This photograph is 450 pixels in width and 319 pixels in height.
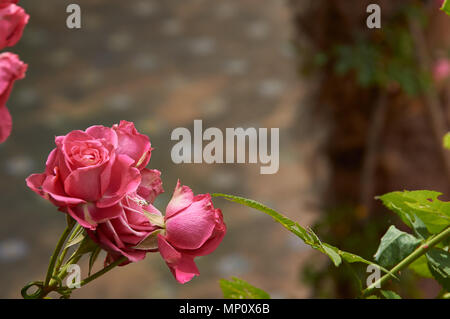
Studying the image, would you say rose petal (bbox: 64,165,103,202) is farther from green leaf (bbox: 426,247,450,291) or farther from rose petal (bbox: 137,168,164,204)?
green leaf (bbox: 426,247,450,291)

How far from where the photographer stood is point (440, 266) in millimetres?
206

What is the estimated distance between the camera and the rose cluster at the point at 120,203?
0.58 ft

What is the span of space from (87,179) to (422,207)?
0.13 meters

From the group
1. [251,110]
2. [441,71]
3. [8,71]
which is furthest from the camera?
[251,110]

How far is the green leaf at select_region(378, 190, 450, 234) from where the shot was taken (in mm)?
212

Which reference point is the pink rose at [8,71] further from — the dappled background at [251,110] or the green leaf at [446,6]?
the dappled background at [251,110]

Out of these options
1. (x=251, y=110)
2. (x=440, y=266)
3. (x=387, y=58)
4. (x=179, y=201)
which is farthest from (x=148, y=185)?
(x=251, y=110)

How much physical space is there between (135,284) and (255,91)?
2.95ft

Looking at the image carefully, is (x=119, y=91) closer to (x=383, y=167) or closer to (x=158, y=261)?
(x=158, y=261)

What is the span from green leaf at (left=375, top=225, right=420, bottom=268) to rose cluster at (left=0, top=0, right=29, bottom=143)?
5.8 inches

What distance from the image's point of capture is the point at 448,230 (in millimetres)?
206

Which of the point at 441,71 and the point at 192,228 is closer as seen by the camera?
the point at 192,228

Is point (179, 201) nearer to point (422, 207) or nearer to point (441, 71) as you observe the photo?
point (422, 207)

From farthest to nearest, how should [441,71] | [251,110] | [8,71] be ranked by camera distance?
[251,110] < [441,71] < [8,71]
